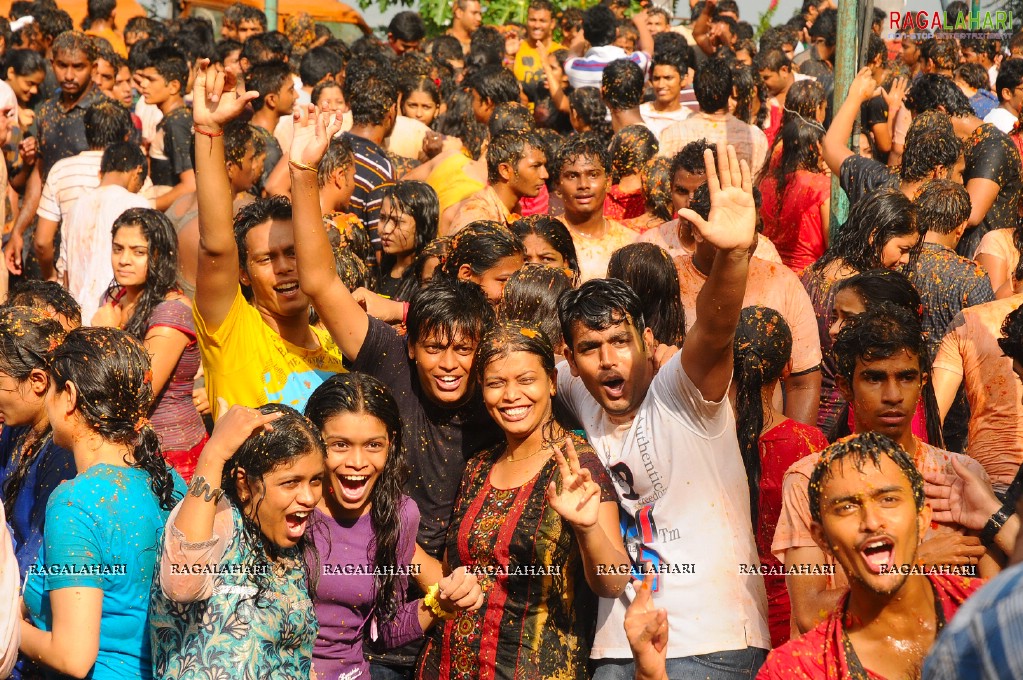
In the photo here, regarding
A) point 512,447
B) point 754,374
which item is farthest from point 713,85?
point 512,447

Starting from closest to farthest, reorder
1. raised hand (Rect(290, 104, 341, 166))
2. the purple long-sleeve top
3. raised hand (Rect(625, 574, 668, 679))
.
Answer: raised hand (Rect(625, 574, 668, 679)), the purple long-sleeve top, raised hand (Rect(290, 104, 341, 166))

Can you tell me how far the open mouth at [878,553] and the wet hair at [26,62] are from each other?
9195 millimetres

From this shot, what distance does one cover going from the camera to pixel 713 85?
7598 mm

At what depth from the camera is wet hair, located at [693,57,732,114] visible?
24.8 ft

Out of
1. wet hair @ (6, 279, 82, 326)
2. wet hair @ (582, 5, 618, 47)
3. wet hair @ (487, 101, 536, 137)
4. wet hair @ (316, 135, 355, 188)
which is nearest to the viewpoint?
wet hair @ (6, 279, 82, 326)

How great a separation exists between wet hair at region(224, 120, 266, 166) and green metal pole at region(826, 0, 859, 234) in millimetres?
3262

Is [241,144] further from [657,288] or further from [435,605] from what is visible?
[435,605]

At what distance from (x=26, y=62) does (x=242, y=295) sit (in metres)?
7.13

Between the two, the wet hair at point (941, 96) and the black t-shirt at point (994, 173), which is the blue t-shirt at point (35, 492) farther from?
the wet hair at point (941, 96)

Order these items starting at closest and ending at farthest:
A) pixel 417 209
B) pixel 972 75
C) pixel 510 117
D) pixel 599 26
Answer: pixel 417 209
pixel 510 117
pixel 972 75
pixel 599 26

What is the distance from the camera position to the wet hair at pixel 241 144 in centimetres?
644

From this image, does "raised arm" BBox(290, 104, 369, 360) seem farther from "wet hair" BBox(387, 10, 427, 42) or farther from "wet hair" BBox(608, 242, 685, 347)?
"wet hair" BBox(387, 10, 427, 42)

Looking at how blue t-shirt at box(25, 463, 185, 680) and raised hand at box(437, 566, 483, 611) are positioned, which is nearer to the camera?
blue t-shirt at box(25, 463, 185, 680)

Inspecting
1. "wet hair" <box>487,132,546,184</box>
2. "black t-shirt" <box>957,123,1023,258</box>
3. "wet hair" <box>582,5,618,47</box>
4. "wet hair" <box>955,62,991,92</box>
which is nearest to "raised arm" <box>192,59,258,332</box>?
"wet hair" <box>487,132,546,184</box>
